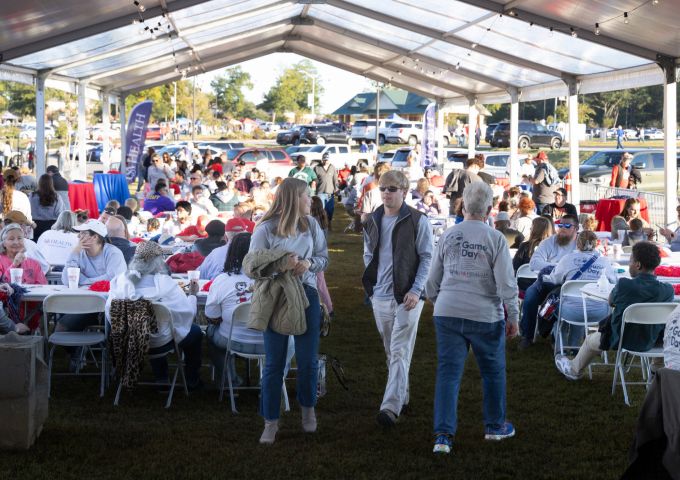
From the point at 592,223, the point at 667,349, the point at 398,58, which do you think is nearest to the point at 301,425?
the point at 667,349

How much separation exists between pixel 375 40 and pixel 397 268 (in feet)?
53.3

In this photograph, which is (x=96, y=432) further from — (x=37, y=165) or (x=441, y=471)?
(x=37, y=165)

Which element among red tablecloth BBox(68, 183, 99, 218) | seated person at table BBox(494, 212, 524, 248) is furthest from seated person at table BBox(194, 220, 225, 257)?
red tablecloth BBox(68, 183, 99, 218)

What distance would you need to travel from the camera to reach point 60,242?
9117 millimetres

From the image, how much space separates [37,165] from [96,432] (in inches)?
485

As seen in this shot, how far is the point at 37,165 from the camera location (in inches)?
681

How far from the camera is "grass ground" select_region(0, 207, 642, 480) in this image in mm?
5219

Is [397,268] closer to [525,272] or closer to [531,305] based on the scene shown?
[531,305]

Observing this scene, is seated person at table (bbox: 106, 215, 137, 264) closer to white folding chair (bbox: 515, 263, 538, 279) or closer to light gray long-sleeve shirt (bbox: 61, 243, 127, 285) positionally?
light gray long-sleeve shirt (bbox: 61, 243, 127, 285)

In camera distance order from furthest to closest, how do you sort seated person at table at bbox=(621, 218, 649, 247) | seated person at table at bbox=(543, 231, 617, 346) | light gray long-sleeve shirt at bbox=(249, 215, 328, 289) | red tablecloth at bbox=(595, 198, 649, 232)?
red tablecloth at bbox=(595, 198, 649, 232) → seated person at table at bbox=(621, 218, 649, 247) → seated person at table at bbox=(543, 231, 617, 346) → light gray long-sleeve shirt at bbox=(249, 215, 328, 289)

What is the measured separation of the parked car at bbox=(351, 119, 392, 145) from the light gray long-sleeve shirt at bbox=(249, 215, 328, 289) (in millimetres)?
47568

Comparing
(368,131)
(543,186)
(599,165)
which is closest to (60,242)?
(543,186)

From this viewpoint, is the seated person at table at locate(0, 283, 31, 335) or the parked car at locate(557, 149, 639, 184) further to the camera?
the parked car at locate(557, 149, 639, 184)

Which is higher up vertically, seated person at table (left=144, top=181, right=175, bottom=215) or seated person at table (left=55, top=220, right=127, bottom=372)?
seated person at table (left=144, top=181, right=175, bottom=215)
